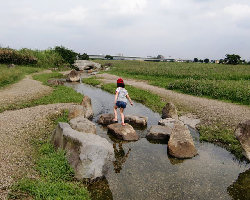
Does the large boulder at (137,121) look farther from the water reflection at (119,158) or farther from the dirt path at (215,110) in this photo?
the dirt path at (215,110)

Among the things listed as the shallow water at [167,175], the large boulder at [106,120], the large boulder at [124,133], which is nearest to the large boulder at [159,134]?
the shallow water at [167,175]

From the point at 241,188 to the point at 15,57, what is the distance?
53608 millimetres

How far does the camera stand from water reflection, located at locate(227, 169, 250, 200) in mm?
8195

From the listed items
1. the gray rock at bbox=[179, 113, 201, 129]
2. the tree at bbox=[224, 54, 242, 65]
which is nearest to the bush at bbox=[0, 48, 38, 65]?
the gray rock at bbox=[179, 113, 201, 129]

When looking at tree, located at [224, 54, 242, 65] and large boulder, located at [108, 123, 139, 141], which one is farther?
tree, located at [224, 54, 242, 65]

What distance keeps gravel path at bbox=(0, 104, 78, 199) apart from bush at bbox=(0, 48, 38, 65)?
3984 cm

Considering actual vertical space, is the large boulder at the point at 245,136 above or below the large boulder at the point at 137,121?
above

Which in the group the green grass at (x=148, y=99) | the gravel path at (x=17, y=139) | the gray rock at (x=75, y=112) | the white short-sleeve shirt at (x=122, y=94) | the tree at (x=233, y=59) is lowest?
the green grass at (x=148, y=99)

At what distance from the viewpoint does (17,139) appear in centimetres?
1102

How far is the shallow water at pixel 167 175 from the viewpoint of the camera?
8188 mm

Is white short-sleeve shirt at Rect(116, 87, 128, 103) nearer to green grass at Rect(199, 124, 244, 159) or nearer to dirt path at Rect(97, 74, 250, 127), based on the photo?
green grass at Rect(199, 124, 244, 159)

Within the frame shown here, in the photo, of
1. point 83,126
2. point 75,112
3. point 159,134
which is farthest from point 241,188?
point 75,112

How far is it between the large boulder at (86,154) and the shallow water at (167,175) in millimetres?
546

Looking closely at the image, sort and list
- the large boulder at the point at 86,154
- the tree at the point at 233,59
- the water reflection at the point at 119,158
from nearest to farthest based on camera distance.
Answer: the large boulder at the point at 86,154, the water reflection at the point at 119,158, the tree at the point at 233,59
